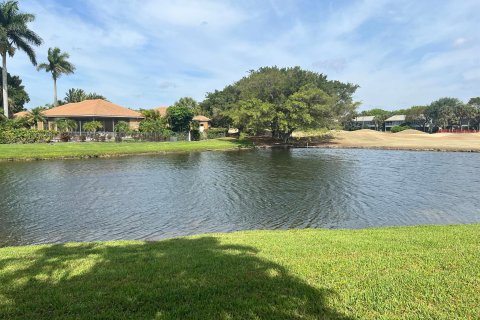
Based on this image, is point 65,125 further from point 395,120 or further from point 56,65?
point 395,120

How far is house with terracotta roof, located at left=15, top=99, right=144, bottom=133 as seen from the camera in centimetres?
4905

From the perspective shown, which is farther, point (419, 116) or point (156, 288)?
point (419, 116)

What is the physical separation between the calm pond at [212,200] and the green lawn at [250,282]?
4855 mm

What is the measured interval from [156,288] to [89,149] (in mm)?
36877

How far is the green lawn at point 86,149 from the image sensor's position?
110 ft

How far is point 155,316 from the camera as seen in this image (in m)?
4.17

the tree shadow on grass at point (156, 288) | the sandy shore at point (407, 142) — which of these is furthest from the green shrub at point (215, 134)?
the tree shadow on grass at point (156, 288)

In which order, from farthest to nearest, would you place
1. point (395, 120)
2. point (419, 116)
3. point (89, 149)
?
1. point (395, 120)
2. point (419, 116)
3. point (89, 149)

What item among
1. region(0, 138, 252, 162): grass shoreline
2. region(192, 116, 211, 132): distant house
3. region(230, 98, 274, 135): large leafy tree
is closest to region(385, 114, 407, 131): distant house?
region(192, 116, 211, 132): distant house

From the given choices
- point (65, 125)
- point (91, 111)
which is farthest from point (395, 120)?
point (65, 125)

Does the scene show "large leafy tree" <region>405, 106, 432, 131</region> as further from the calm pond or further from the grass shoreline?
the calm pond

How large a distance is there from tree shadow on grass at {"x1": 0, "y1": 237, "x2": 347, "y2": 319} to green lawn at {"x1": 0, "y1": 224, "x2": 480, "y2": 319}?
15 millimetres

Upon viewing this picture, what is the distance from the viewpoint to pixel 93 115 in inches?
1916

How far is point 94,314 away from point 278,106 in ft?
169
